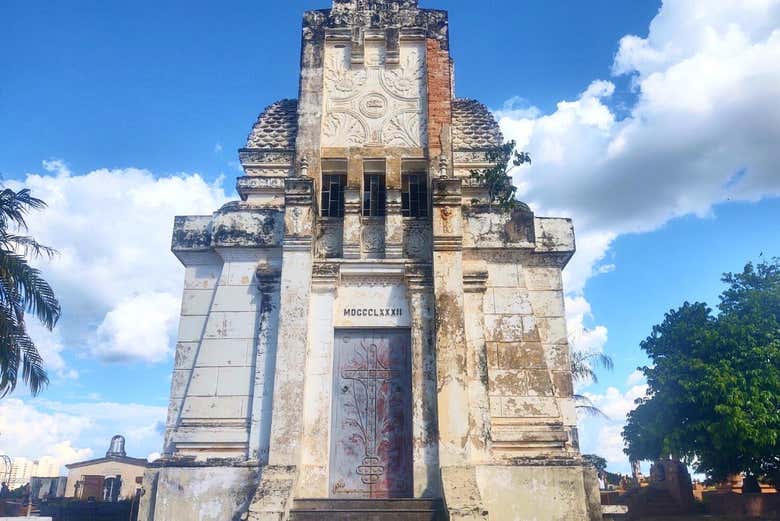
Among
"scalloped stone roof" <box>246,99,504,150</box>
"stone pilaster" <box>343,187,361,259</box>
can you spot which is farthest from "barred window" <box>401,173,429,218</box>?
"scalloped stone roof" <box>246,99,504,150</box>

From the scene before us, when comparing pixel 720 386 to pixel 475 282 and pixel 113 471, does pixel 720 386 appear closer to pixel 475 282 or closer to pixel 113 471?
pixel 475 282

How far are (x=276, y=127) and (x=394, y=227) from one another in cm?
396

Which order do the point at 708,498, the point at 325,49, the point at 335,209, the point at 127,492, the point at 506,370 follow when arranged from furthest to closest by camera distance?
the point at 127,492
the point at 708,498
the point at 325,49
the point at 335,209
the point at 506,370

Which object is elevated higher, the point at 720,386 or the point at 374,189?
the point at 374,189

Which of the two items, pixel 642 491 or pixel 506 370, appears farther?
pixel 642 491

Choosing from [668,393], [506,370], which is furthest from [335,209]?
[668,393]

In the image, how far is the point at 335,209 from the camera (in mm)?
12797

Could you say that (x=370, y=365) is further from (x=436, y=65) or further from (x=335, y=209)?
(x=436, y=65)

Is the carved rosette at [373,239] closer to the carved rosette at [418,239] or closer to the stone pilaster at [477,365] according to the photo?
the carved rosette at [418,239]

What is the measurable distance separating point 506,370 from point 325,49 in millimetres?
7994

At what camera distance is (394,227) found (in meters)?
12.0

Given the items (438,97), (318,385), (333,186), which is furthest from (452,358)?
(438,97)

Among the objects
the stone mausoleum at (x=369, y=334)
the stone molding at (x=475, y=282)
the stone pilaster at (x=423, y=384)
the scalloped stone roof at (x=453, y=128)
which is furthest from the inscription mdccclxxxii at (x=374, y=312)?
the scalloped stone roof at (x=453, y=128)

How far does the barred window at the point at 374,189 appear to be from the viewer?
42.0 ft
